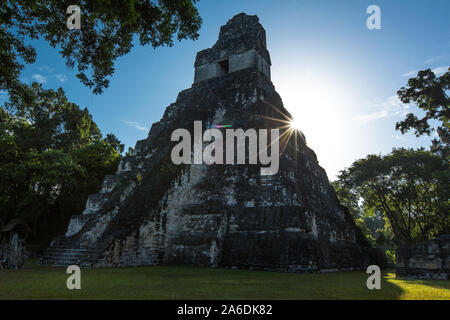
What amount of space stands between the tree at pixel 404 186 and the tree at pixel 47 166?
19.3 meters

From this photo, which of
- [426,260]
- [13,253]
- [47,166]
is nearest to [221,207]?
[13,253]

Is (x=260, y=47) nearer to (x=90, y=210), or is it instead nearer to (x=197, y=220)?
(x=197, y=220)

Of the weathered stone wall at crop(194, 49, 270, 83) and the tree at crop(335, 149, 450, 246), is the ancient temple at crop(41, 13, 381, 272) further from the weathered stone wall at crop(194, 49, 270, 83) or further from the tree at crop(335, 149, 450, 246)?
the tree at crop(335, 149, 450, 246)

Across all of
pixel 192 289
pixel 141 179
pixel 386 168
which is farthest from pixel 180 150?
pixel 386 168

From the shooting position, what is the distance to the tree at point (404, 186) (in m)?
18.6

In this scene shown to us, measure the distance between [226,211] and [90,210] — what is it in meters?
7.05

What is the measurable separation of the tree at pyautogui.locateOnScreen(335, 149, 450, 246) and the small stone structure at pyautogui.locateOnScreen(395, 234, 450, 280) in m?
10.9

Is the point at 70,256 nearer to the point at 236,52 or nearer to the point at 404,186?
the point at 236,52

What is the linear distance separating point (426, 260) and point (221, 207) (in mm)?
7481

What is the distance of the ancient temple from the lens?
901 cm

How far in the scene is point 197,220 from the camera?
10469 mm

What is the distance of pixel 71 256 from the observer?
9.14 m

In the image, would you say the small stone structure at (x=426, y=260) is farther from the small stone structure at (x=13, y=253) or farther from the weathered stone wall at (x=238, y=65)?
the small stone structure at (x=13, y=253)

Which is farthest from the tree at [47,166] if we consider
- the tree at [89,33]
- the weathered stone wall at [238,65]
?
the weathered stone wall at [238,65]
